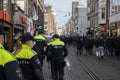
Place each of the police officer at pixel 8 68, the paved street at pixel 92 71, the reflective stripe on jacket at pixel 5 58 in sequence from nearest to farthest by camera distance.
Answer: the police officer at pixel 8 68, the reflective stripe on jacket at pixel 5 58, the paved street at pixel 92 71

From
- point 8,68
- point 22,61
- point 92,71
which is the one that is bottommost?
point 92,71

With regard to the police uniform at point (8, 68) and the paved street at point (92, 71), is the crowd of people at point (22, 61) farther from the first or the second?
the paved street at point (92, 71)

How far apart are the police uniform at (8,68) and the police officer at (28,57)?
1984 millimetres

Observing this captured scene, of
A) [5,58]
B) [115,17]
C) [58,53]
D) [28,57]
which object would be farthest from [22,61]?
[115,17]

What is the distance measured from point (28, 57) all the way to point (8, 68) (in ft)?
7.72

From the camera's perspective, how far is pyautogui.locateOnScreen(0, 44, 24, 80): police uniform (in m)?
5.10

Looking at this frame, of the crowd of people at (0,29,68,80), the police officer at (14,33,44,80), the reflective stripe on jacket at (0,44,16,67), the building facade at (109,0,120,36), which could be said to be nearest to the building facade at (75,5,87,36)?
the building facade at (109,0,120,36)

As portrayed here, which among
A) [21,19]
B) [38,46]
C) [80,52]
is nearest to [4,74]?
[38,46]

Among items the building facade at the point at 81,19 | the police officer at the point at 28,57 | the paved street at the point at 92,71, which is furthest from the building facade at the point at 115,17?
the building facade at the point at 81,19

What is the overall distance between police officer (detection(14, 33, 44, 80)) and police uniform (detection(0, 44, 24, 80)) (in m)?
1.98

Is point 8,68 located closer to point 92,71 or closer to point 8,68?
point 8,68

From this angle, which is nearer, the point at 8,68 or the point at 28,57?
the point at 8,68

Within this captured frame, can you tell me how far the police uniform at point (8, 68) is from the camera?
5.10 meters

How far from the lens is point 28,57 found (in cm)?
746
